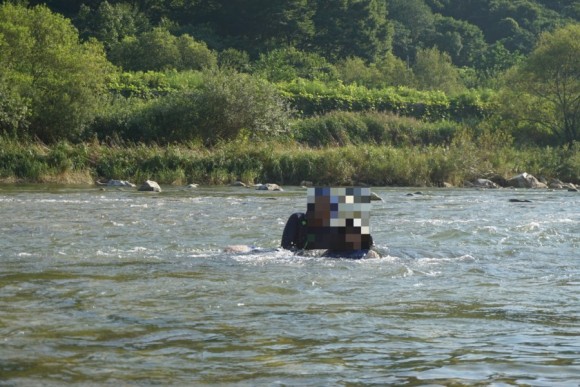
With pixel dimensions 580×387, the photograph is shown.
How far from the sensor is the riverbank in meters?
39.7

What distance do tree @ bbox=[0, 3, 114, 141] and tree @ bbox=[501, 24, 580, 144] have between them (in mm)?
21400

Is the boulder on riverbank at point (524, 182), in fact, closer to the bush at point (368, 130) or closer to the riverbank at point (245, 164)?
the riverbank at point (245, 164)

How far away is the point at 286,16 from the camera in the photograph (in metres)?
92.9

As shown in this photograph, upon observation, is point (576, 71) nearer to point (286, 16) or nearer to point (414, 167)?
point (414, 167)

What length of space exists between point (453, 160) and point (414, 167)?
1836 mm

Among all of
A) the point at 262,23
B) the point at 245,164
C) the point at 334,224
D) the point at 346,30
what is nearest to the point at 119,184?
the point at 245,164

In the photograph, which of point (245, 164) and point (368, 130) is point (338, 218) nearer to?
point (245, 164)

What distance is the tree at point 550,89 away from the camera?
5509 centimetres

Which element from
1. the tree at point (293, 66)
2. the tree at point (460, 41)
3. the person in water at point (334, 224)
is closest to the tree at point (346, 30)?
the tree at point (293, 66)

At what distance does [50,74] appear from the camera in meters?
46.1

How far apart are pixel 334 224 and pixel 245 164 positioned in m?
28.0

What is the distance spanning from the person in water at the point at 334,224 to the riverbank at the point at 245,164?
83.0 feet

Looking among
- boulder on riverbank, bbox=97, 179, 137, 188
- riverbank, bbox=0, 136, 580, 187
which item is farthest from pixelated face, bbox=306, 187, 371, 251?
riverbank, bbox=0, 136, 580, 187

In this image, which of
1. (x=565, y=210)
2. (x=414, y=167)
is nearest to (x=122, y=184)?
(x=414, y=167)
